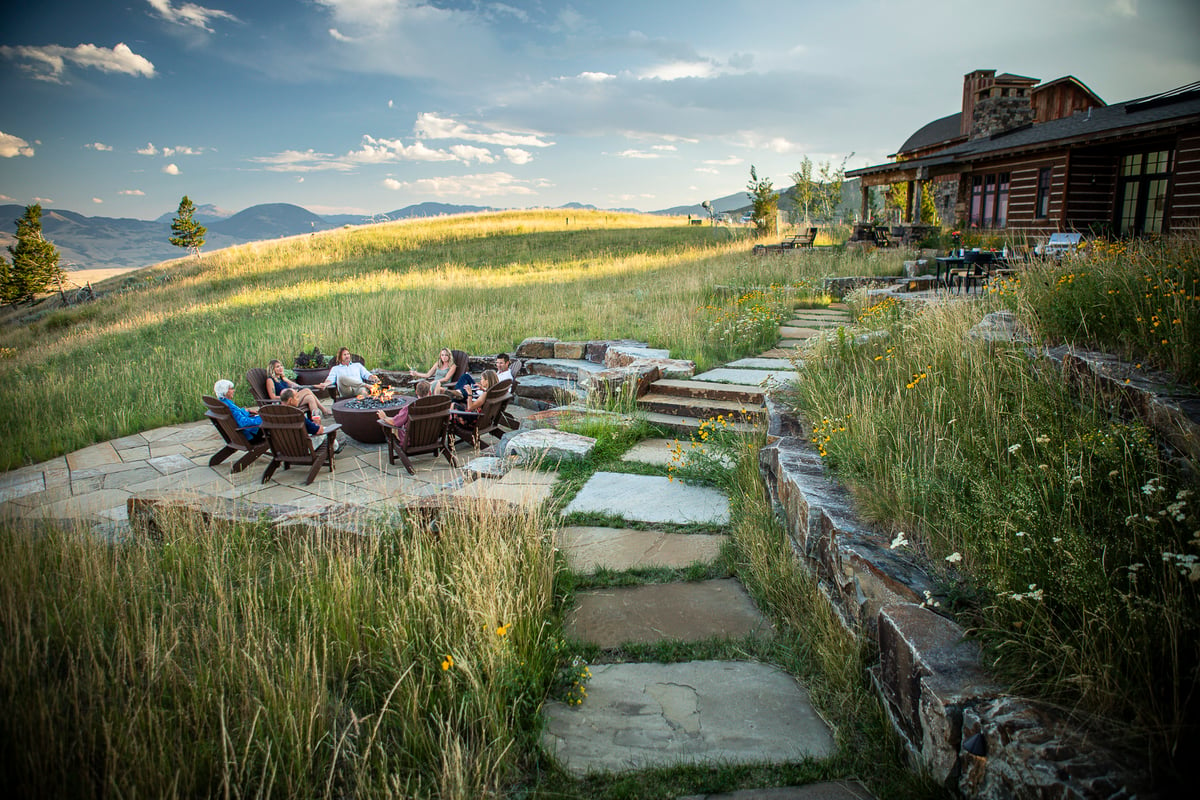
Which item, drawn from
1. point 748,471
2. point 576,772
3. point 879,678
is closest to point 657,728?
point 576,772

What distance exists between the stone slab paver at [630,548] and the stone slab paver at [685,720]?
1.06m

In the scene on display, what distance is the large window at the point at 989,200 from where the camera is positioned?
59.6 ft

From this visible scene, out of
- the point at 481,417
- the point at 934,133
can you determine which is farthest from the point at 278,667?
the point at 934,133

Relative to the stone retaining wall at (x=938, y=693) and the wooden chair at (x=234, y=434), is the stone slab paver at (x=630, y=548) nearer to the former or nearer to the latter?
the stone retaining wall at (x=938, y=693)

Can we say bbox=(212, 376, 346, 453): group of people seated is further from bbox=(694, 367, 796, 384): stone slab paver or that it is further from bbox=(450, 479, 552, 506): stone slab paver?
bbox=(694, 367, 796, 384): stone slab paver

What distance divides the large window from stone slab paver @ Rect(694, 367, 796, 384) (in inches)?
574

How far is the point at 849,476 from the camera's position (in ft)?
12.4

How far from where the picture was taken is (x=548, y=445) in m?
5.91

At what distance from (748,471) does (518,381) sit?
5038 mm

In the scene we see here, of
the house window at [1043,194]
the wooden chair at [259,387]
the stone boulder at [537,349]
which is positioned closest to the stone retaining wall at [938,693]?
the stone boulder at [537,349]

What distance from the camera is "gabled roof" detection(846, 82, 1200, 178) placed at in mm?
11453

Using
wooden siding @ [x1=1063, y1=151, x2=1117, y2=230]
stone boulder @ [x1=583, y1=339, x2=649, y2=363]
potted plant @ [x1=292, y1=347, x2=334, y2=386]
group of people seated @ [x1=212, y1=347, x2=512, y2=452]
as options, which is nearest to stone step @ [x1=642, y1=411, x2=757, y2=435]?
group of people seated @ [x1=212, y1=347, x2=512, y2=452]

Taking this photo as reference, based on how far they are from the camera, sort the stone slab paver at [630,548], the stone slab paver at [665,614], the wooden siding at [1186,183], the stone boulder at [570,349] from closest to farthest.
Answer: the stone slab paver at [665,614], the stone slab paver at [630,548], the stone boulder at [570,349], the wooden siding at [1186,183]

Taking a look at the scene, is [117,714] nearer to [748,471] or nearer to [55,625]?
[55,625]
